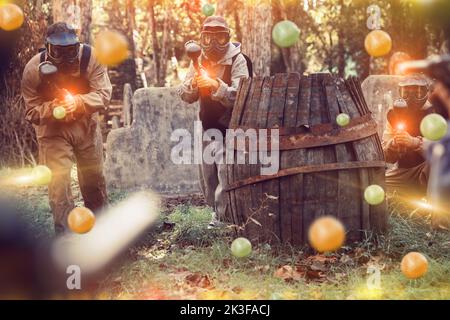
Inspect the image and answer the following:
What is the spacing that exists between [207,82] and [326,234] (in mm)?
1958

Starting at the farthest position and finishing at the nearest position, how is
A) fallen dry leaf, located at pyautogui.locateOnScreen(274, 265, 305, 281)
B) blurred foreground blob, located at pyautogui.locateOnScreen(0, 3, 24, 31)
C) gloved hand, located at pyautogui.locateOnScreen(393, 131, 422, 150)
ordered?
gloved hand, located at pyautogui.locateOnScreen(393, 131, 422, 150)
blurred foreground blob, located at pyautogui.locateOnScreen(0, 3, 24, 31)
fallen dry leaf, located at pyautogui.locateOnScreen(274, 265, 305, 281)

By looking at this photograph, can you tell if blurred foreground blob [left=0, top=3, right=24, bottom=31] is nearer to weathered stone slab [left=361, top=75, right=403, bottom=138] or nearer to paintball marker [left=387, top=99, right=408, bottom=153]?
paintball marker [left=387, top=99, right=408, bottom=153]

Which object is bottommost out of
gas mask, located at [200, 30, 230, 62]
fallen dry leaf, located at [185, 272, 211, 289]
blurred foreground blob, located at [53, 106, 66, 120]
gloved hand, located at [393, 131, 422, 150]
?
fallen dry leaf, located at [185, 272, 211, 289]

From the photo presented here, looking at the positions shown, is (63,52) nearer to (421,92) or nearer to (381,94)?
(421,92)

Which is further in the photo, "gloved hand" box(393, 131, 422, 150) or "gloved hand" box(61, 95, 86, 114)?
"gloved hand" box(393, 131, 422, 150)

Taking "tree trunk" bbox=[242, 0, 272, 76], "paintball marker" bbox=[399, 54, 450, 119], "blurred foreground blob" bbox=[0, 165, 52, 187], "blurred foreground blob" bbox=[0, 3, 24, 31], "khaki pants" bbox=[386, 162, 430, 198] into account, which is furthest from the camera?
"tree trunk" bbox=[242, 0, 272, 76]

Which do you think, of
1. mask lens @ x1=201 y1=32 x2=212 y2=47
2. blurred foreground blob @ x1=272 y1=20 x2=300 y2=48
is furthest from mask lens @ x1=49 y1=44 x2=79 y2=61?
blurred foreground blob @ x1=272 y1=20 x2=300 y2=48

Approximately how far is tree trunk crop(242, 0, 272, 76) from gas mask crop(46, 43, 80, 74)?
4.45 m

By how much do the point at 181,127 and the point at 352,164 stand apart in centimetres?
415

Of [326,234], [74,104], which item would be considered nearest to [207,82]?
[74,104]

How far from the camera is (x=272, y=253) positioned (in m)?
4.91

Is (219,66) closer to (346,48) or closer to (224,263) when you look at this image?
(224,263)

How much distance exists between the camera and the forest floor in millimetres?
4082

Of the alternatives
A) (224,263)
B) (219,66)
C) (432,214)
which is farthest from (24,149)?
(432,214)
